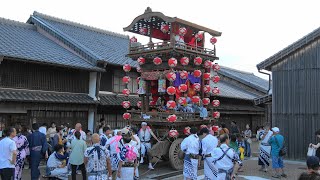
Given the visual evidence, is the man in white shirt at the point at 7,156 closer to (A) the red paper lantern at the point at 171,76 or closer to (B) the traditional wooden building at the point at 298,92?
(A) the red paper lantern at the point at 171,76

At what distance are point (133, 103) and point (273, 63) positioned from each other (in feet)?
29.5

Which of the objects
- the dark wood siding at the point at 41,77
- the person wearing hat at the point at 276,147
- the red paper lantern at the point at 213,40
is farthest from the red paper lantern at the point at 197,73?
the dark wood siding at the point at 41,77

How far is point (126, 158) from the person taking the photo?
336 inches

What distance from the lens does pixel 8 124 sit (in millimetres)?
15727

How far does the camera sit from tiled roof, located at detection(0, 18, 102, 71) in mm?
16562

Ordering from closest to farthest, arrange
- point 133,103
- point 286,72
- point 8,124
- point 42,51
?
1. point 8,124
2. point 286,72
3. point 42,51
4. point 133,103

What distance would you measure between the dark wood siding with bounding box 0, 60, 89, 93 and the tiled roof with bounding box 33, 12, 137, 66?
1.90 meters

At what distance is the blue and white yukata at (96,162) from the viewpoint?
26.8 feet

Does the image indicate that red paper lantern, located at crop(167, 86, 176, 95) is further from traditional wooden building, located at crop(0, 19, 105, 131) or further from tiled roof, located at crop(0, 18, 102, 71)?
tiled roof, located at crop(0, 18, 102, 71)

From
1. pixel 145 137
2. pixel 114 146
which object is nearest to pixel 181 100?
pixel 145 137

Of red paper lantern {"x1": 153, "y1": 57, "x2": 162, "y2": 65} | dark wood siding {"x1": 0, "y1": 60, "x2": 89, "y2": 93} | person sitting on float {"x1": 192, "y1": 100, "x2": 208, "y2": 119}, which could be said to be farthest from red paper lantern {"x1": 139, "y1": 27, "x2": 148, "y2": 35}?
dark wood siding {"x1": 0, "y1": 60, "x2": 89, "y2": 93}

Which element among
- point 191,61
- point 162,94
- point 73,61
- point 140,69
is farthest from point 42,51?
point 191,61

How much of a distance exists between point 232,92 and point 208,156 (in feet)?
78.8

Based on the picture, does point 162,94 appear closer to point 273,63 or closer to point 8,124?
point 273,63
